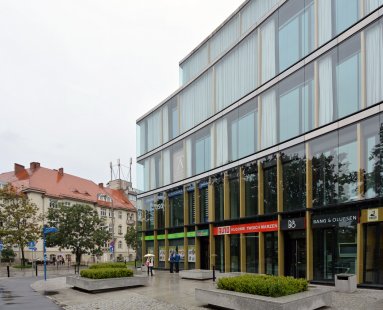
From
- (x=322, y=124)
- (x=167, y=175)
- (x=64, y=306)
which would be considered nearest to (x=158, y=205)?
(x=167, y=175)

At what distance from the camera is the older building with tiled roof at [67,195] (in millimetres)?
73500

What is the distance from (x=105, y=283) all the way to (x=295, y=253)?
1018cm

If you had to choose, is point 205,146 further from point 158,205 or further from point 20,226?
point 20,226

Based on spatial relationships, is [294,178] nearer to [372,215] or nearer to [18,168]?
[372,215]

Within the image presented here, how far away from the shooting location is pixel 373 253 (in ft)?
62.1

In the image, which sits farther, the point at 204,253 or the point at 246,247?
the point at 204,253

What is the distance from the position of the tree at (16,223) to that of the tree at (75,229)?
2.68 meters

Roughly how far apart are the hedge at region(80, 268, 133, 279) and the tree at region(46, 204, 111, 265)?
37.9 metres

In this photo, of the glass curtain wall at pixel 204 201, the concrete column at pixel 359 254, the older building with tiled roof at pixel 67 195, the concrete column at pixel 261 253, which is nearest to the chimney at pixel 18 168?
the older building with tiled roof at pixel 67 195

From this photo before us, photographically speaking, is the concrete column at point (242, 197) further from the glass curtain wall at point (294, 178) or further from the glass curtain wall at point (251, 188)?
the glass curtain wall at point (294, 178)

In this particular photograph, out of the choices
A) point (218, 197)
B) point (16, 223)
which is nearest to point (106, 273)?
point (218, 197)

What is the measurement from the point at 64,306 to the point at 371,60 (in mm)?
16069

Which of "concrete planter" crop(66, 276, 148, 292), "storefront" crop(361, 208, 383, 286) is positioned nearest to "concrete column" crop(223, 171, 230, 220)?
"concrete planter" crop(66, 276, 148, 292)

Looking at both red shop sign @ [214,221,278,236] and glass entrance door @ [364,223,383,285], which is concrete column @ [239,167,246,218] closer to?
red shop sign @ [214,221,278,236]
